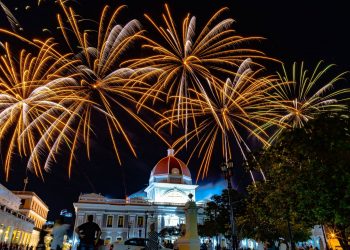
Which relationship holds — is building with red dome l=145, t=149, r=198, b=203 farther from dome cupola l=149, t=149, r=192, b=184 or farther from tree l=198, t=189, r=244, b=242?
tree l=198, t=189, r=244, b=242

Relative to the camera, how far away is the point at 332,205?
1255cm

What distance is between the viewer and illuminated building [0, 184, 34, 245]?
35875 mm

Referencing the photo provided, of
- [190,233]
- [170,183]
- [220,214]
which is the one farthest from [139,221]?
[190,233]

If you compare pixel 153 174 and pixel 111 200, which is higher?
pixel 153 174

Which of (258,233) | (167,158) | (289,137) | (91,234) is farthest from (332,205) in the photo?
(167,158)

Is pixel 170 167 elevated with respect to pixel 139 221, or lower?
elevated

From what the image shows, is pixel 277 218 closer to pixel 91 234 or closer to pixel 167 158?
pixel 91 234

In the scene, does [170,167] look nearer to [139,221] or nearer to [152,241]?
[139,221]

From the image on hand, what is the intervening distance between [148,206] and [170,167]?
1157cm

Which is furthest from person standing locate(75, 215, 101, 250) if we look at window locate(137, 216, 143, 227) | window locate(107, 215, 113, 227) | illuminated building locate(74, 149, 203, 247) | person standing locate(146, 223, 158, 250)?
window locate(137, 216, 143, 227)

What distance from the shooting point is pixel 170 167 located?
79.0 m

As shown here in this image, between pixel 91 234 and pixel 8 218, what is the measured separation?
3509 centimetres

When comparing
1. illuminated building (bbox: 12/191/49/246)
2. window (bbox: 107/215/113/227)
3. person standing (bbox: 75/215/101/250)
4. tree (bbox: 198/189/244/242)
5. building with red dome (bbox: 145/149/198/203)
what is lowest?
person standing (bbox: 75/215/101/250)

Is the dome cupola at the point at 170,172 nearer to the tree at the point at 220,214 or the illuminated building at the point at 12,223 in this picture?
the tree at the point at 220,214
